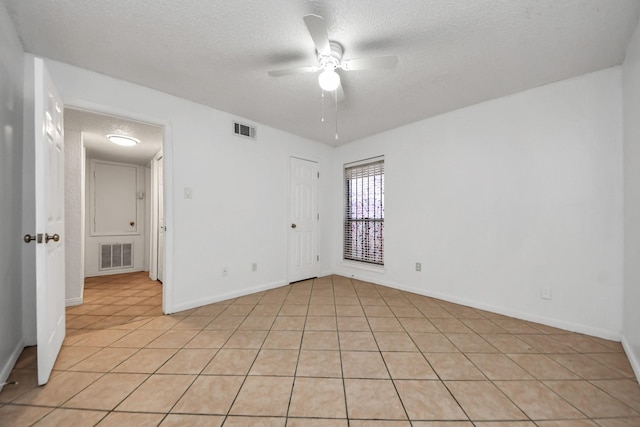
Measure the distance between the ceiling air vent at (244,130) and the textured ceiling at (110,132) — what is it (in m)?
0.88

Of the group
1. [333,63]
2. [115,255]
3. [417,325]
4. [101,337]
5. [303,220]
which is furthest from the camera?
[115,255]

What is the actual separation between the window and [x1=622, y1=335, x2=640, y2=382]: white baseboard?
8.25 feet

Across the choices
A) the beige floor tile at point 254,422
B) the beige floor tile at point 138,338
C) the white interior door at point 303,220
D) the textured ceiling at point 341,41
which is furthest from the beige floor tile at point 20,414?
the white interior door at point 303,220

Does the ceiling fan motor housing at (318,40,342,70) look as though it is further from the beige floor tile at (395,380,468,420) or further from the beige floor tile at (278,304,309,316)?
the beige floor tile at (278,304,309,316)

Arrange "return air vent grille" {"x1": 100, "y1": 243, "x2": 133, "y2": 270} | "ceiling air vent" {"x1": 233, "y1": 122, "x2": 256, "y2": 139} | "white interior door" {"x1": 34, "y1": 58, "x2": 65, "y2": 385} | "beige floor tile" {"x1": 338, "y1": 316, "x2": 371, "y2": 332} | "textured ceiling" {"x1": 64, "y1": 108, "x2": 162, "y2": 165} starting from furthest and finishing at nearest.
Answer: "return air vent grille" {"x1": 100, "y1": 243, "x2": 133, "y2": 270} < "ceiling air vent" {"x1": 233, "y1": 122, "x2": 256, "y2": 139} < "textured ceiling" {"x1": 64, "y1": 108, "x2": 162, "y2": 165} < "beige floor tile" {"x1": 338, "y1": 316, "x2": 371, "y2": 332} < "white interior door" {"x1": 34, "y1": 58, "x2": 65, "y2": 385}

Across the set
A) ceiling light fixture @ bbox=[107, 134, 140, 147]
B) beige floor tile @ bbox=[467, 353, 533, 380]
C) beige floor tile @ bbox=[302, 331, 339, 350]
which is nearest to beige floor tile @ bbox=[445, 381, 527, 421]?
beige floor tile @ bbox=[467, 353, 533, 380]

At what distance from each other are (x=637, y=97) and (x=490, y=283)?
1974mm

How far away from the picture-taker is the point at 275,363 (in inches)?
72.0

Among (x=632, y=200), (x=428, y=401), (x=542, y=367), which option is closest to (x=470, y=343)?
(x=542, y=367)

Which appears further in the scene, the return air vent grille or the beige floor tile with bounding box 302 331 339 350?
the return air vent grille

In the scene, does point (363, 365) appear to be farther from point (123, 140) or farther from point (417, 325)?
point (123, 140)

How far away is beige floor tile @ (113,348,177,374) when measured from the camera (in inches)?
69.3

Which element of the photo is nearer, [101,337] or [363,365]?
[363,365]

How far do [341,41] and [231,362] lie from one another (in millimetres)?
2548
